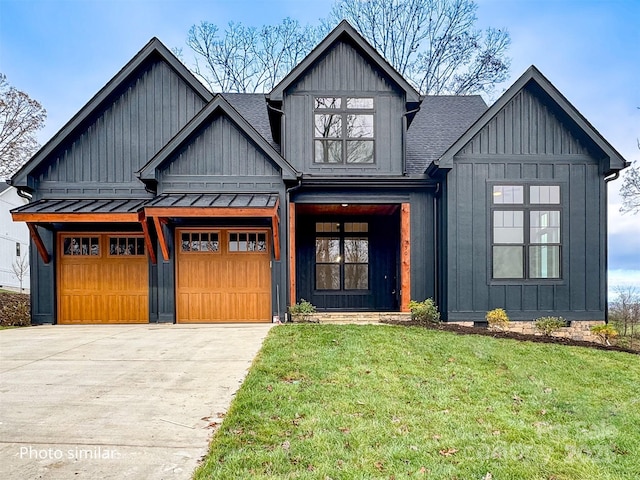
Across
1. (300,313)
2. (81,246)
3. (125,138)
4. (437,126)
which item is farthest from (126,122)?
(437,126)

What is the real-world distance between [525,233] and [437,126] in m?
4.87

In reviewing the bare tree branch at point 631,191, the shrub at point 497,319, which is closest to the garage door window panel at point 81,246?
the shrub at point 497,319

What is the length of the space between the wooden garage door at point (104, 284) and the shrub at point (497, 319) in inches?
321

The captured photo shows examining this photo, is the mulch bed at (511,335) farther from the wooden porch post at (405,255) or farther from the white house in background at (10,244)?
the white house in background at (10,244)

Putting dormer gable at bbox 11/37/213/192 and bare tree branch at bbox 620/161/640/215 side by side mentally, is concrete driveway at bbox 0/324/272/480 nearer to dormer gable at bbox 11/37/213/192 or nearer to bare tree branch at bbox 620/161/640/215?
dormer gable at bbox 11/37/213/192

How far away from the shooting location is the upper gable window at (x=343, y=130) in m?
10.2

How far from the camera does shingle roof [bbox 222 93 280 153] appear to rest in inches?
474

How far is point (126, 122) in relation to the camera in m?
10.4

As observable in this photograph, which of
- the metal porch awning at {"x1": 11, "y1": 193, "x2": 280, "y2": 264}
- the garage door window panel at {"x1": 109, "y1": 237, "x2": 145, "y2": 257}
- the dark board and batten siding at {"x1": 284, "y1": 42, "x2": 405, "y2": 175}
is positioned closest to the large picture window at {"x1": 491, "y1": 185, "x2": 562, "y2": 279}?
the dark board and batten siding at {"x1": 284, "y1": 42, "x2": 405, "y2": 175}

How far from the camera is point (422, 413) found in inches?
155

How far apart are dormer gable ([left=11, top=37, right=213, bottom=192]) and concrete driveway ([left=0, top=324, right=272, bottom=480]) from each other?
4461mm

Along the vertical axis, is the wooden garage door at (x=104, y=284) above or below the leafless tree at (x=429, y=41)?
below

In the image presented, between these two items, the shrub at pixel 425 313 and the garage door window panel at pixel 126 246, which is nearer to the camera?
the shrub at pixel 425 313

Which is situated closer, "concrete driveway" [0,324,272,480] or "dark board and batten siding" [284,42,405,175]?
"concrete driveway" [0,324,272,480]
